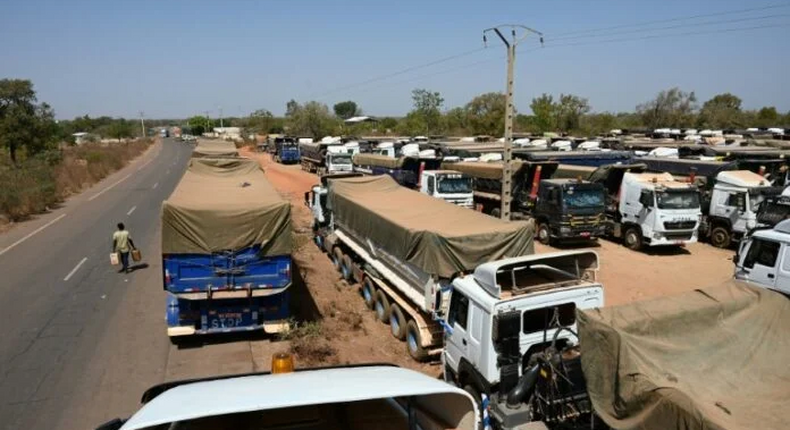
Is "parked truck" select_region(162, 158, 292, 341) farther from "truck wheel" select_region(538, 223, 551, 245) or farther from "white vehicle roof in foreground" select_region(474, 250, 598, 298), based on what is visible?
"truck wheel" select_region(538, 223, 551, 245)

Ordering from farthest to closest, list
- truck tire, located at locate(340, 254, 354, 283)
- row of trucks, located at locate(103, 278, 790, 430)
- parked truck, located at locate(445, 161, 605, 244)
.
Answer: parked truck, located at locate(445, 161, 605, 244), truck tire, located at locate(340, 254, 354, 283), row of trucks, located at locate(103, 278, 790, 430)

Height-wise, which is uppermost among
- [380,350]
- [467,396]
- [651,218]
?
[467,396]

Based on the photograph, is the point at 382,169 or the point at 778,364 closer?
the point at 778,364

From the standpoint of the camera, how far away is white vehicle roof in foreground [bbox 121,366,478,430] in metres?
2.68

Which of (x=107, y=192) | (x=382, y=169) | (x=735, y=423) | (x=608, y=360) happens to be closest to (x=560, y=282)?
(x=608, y=360)

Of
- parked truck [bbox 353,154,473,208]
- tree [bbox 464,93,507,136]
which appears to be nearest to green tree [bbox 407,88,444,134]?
tree [bbox 464,93,507,136]

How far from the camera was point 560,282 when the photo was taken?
26.7 ft

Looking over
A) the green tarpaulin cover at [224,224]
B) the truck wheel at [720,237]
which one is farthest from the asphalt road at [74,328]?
the truck wheel at [720,237]

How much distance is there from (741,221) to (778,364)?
53.6ft

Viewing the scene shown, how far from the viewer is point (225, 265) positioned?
10.2 meters

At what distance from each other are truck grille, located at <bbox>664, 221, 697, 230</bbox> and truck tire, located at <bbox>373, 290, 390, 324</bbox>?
38.2 feet

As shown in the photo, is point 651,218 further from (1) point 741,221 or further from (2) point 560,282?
(2) point 560,282

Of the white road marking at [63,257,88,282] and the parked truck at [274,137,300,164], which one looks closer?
the white road marking at [63,257,88,282]

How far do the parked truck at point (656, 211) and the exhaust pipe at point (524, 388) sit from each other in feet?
45.8
